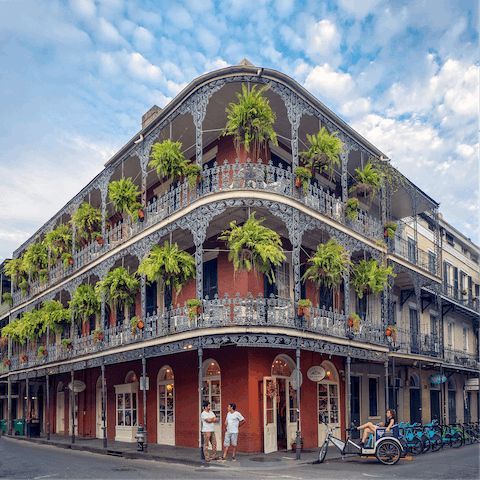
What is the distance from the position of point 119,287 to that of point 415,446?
1001cm

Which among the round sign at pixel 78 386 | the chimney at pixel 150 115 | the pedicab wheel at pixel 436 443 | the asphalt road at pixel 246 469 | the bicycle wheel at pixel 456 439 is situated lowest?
the bicycle wheel at pixel 456 439

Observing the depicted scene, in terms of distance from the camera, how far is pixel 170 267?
14.3m

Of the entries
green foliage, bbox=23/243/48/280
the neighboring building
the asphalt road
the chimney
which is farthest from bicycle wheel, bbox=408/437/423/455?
green foliage, bbox=23/243/48/280

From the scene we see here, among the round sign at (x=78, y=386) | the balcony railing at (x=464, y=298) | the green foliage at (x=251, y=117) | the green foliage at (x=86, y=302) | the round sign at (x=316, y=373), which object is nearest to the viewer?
the green foliage at (x=251, y=117)

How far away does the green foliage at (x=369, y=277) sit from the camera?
16328 millimetres

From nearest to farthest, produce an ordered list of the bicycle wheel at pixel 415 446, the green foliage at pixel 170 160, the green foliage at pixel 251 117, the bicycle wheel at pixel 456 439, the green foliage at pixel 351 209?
the green foliage at pixel 251 117, the bicycle wheel at pixel 415 446, the green foliage at pixel 170 160, the green foliage at pixel 351 209, the bicycle wheel at pixel 456 439

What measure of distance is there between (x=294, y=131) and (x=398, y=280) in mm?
8980

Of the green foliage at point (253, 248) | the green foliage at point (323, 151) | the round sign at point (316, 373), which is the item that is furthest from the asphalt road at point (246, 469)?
the green foliage at point (323, 151)

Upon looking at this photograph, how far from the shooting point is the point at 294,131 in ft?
48.0

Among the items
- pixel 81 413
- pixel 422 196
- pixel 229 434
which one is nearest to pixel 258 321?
pixel 229 434

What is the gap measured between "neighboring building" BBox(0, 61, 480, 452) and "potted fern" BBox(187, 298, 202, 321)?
117mm

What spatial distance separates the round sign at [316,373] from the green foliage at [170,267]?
4.54 m

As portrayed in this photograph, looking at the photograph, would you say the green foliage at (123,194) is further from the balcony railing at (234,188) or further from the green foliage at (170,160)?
the green foliage at (170,160)

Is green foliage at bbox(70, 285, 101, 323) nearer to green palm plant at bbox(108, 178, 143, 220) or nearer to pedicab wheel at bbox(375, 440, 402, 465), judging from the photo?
green palm plant at bbox(108, 178, 143, 220)
